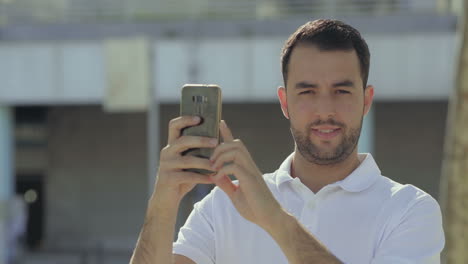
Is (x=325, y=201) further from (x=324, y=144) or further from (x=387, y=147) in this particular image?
(x=387, y=147)

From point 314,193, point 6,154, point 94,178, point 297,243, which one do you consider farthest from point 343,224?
point 94,178

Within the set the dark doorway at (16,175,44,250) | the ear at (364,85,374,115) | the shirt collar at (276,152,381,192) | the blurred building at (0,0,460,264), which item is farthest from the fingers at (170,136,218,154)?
the dark doorway at (16,175,44,250)

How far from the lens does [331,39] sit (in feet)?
7.59

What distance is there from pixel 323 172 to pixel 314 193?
0.07m

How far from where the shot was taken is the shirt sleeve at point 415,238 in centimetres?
214

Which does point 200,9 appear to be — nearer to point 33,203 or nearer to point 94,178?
point 94,178

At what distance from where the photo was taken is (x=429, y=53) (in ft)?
47.8

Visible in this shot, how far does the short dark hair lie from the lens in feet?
7.59

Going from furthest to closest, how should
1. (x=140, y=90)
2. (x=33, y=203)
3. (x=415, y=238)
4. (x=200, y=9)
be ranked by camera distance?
(x=33, y=203) < (x=200, y=9) < (x=140, y=90) < (x=415, y=238)

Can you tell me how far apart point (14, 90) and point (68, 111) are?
12.6 ft

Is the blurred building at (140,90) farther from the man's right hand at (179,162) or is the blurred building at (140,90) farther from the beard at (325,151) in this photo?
the man's right hand at (179,162)

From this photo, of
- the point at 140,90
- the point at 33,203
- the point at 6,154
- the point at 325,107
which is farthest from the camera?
the point at 33,203

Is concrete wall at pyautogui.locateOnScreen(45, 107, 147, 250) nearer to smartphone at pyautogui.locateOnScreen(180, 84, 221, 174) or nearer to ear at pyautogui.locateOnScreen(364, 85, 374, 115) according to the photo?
ear at pyautogui.locateOnScreen(364, 85, 374, 115)

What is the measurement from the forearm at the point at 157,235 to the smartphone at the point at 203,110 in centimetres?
17
